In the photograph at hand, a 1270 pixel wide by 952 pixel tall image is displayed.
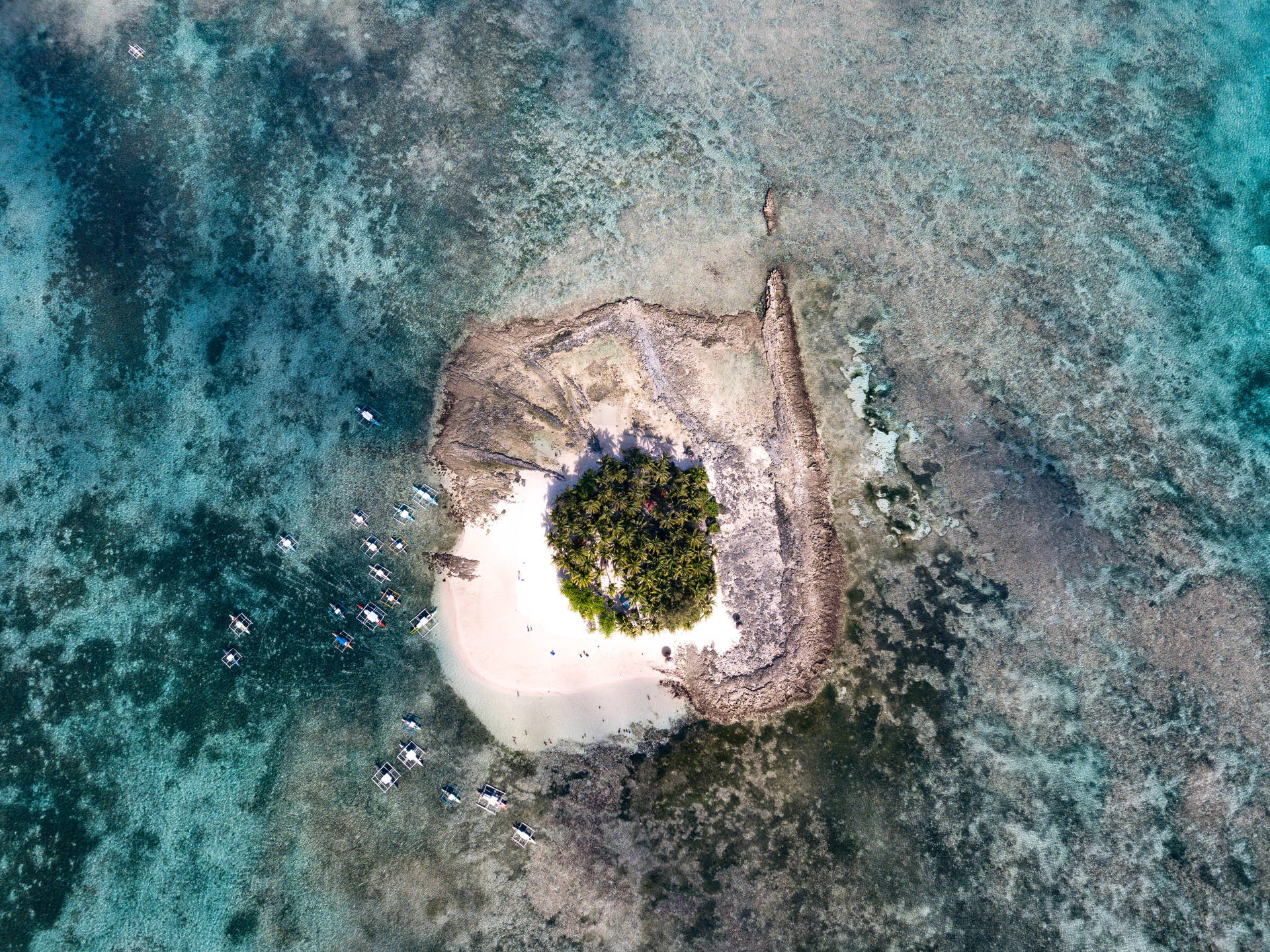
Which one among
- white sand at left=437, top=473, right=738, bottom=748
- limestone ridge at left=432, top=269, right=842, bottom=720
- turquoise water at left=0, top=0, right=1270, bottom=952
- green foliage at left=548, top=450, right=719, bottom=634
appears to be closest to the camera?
green foliage at left=548, top=450, right=719, bottom=634

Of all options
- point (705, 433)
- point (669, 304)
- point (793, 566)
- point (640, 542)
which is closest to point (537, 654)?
point (640, 542)

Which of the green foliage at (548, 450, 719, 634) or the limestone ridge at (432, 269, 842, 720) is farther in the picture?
the limestone ridge at (432, 269, 842, 720)

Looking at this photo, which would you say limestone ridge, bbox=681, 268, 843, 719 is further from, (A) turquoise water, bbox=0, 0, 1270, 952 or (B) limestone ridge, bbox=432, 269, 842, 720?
(A) turquoise water, bbox=0, 0, 1270, 952

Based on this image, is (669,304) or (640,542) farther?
(669,304)

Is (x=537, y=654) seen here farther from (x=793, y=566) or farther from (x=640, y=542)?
(x=793, y=566)

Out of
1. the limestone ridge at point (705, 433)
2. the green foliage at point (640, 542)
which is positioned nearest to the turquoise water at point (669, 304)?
the limestone ridge at point (705, 433)

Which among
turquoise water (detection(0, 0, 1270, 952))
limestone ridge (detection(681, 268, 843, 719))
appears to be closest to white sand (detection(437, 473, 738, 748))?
turquoise water (detection(0, 0, 1270, 952))

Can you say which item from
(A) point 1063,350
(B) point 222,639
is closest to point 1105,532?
(A) point 1063,350
